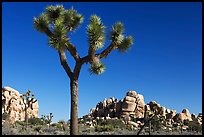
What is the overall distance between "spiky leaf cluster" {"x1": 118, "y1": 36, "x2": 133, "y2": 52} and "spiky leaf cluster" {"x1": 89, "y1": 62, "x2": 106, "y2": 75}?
1.08 meters

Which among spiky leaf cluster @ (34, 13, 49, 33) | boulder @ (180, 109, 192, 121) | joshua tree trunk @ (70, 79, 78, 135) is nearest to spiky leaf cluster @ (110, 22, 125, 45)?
joshua tree trunk @ (70, 79, 78, 135)

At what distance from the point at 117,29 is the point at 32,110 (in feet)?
113

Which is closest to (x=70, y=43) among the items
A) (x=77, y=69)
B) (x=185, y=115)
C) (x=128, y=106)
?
(x=77, y=69)

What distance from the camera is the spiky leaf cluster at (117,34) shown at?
1241cm

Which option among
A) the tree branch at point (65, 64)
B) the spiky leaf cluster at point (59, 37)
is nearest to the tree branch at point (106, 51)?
the tree branch at point (65, 64)

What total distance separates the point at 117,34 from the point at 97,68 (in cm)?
158

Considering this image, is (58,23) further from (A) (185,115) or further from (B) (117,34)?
(A) (185,115)

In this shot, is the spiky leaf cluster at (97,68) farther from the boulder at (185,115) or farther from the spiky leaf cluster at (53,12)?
the boulder at (185,115)

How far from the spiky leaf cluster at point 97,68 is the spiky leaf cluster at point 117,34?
3.59ft

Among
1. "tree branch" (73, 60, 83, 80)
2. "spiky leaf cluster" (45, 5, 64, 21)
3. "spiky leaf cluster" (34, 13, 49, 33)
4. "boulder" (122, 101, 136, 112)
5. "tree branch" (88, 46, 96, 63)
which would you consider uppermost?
"spiky leaf cluster" (45, 5, 64, 21)

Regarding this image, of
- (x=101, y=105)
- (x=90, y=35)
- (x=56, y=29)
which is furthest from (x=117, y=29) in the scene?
(x=101, y=105)

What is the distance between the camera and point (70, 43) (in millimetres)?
12000

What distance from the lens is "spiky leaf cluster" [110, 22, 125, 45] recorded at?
1241 cm

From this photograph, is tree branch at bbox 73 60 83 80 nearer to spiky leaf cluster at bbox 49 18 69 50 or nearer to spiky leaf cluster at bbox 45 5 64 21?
spiky leaf cluster at bbox 49 18 69 50
